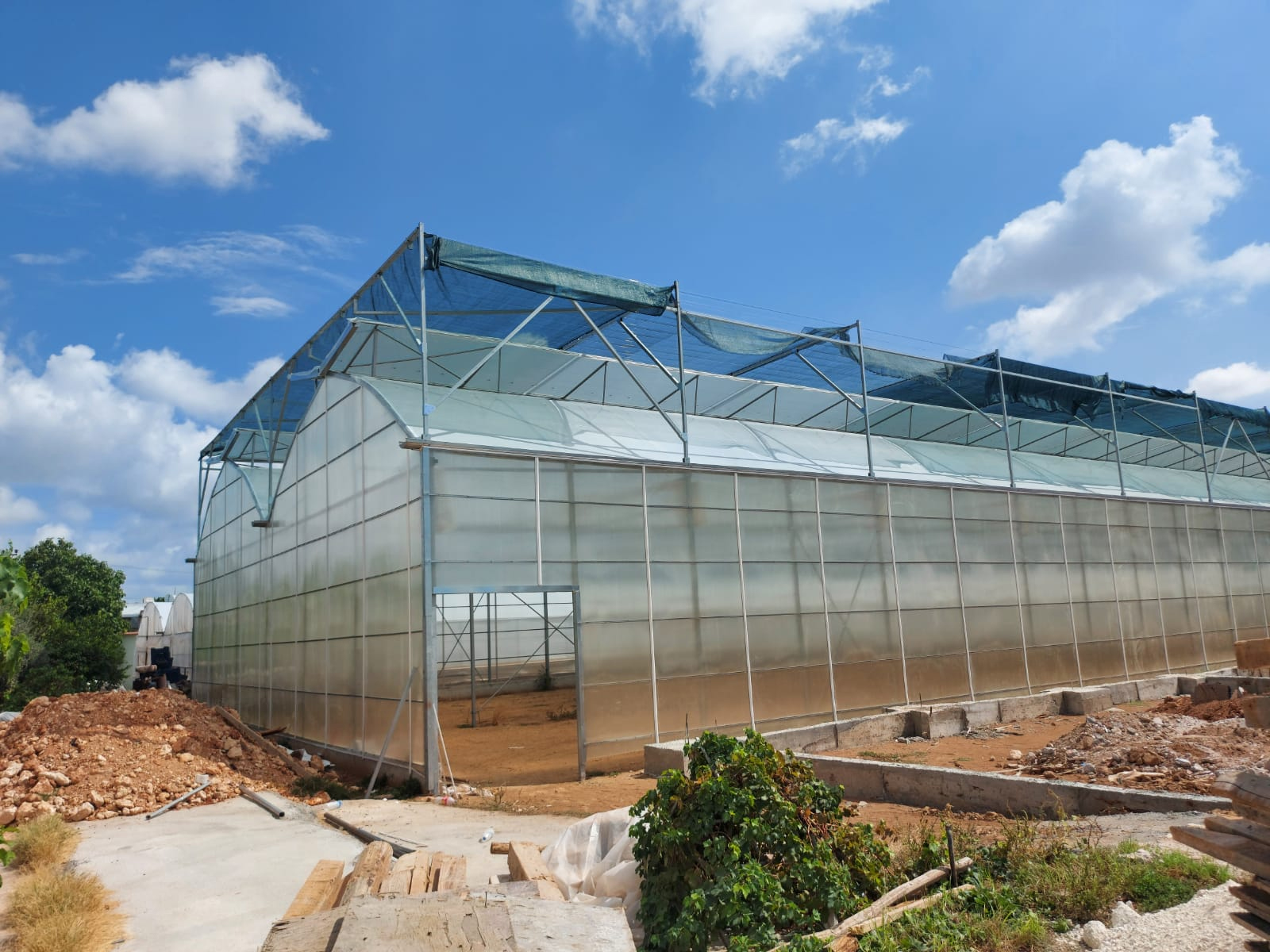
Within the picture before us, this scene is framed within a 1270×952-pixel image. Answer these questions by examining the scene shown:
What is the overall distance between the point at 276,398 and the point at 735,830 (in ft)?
64.0

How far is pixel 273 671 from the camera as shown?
71.7 ft

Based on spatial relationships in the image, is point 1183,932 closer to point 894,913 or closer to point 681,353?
point 894,913

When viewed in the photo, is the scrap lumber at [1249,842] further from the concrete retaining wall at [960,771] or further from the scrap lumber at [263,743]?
the scrap lumber at [263,743]

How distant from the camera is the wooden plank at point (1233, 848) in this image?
4.96 m

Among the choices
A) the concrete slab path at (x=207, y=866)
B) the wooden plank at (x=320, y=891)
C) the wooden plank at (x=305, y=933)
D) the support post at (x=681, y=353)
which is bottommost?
the concrete slab path at (x=207, y=866)

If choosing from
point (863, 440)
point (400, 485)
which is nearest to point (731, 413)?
point (863, 440)

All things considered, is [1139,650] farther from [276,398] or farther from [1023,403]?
[276,398]

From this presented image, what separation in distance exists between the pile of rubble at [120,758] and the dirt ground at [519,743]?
3818mm

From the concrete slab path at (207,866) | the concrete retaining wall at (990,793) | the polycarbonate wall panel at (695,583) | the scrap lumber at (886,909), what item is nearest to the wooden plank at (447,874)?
the concrete slab path at (207,866)

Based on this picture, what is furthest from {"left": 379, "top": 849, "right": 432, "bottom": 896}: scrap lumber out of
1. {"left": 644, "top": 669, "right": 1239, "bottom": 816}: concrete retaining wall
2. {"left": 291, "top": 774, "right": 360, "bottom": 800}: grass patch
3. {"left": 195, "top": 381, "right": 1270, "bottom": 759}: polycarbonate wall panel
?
{"left": 291, "top": 774, "right": 360, "bottom": 800}: grass patch

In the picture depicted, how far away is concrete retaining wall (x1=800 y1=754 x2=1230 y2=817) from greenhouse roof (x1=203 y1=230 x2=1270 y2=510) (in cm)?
761

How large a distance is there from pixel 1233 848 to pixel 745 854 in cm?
286

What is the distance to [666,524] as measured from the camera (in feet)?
55.0

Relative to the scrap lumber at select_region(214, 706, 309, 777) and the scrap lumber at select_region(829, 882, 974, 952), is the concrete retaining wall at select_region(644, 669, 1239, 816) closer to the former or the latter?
the scrap lumber at select_region(829, 882, 974, 952)
